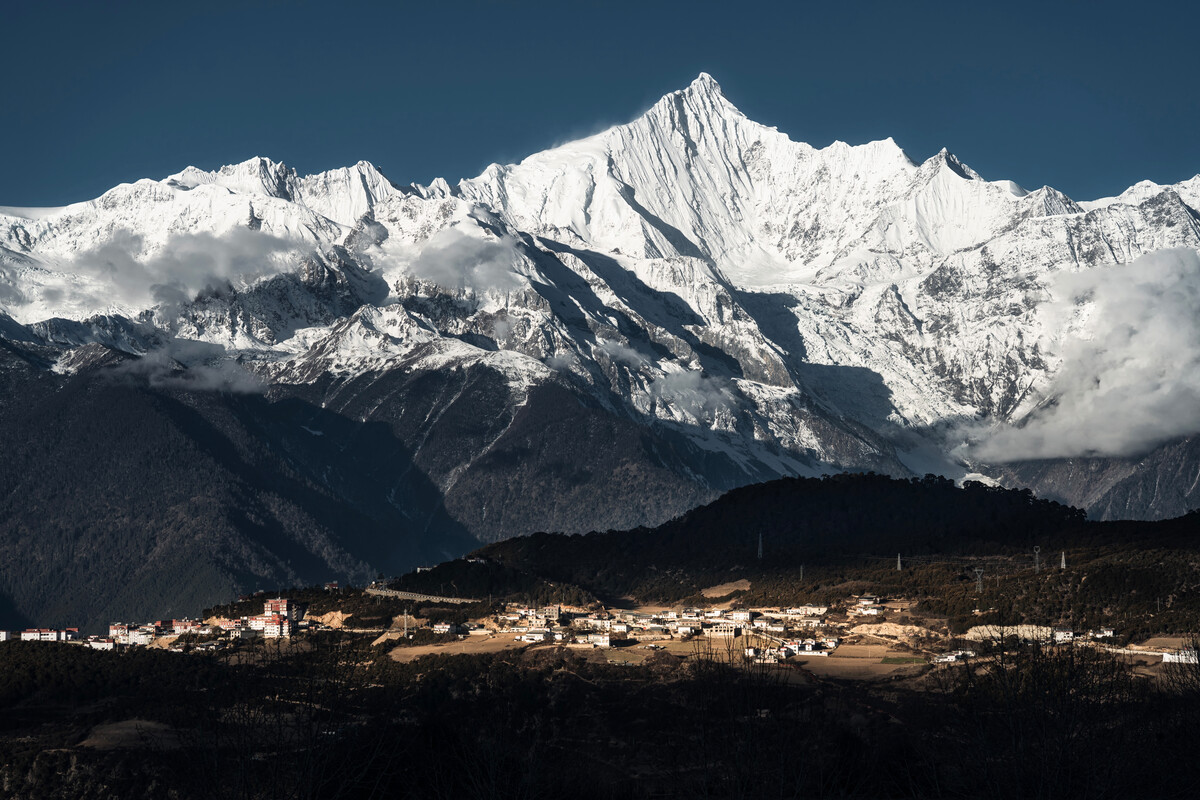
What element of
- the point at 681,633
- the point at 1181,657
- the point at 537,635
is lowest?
the point at 1181,657

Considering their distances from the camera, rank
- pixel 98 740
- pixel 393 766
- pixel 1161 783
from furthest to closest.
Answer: pixel 98 740 → pixel 393 766 → pixel 1161 783

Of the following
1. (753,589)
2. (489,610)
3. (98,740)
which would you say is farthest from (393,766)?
(753,589)

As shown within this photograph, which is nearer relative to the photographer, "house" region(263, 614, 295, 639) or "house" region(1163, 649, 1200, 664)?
"house" region(1163, 649, 1200, 664)

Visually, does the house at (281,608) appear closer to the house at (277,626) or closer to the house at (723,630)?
the house at (277,626)

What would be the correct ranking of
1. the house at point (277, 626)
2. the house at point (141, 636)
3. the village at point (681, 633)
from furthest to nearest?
the house at point (141, 636), the house at point (277, 626), the village at point (681, 633)

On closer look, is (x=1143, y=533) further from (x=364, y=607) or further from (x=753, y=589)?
(x=364, y=607)

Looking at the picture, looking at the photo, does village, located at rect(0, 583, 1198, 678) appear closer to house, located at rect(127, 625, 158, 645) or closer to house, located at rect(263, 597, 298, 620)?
house, located at rect(127, 625, 158, 645)

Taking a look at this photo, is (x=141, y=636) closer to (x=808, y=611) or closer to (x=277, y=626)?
(x=277, y=626)

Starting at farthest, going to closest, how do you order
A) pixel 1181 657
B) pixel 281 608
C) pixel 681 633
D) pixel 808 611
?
pixel 281 608 → pixel 808 611 → pixel 681 633 → pixel 1181 657

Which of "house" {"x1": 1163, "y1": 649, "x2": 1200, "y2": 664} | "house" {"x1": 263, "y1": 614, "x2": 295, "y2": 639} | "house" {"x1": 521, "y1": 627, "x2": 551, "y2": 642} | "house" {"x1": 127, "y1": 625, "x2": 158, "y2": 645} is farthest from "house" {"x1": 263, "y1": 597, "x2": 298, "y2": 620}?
"house" {"x1": 1163, "y1": 649, "x2": 1200, "y2": 664}

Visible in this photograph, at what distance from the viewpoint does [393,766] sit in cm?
8725

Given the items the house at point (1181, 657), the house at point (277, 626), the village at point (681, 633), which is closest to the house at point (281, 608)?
the village at point (681, 633)

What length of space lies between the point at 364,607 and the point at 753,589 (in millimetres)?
43407

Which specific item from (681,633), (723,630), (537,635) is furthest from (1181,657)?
(537,635)
